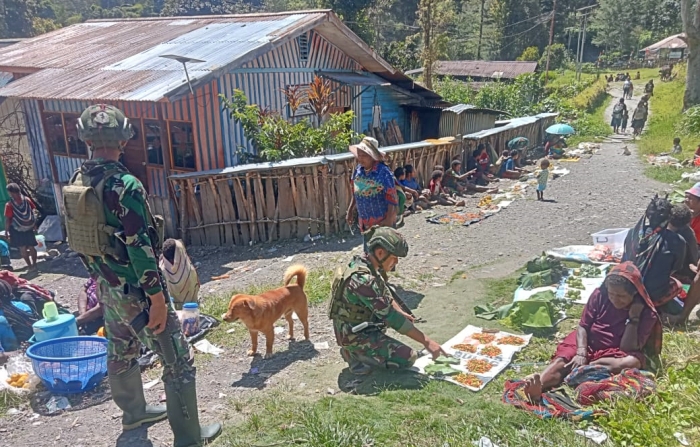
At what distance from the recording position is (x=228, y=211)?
947 cm

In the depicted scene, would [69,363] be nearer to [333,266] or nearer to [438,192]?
[333,266]

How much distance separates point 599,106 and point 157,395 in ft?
95.4

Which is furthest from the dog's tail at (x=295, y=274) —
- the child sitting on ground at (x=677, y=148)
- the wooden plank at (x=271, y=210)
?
Result: the child sitting on ground at (x=677, y=148)

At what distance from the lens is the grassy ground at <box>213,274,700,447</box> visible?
125 inches

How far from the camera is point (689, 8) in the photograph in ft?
63.7

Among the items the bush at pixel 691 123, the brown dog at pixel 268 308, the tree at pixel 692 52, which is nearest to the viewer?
the brown dog at pixel 268 308

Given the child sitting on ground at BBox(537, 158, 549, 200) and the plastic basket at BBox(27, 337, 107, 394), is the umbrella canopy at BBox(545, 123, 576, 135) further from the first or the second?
the plastic basket at BBox(27, 337, 107, 394)

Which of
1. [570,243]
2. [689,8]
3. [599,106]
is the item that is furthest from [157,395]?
[599,106]

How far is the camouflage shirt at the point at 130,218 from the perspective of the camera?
3.20 metres

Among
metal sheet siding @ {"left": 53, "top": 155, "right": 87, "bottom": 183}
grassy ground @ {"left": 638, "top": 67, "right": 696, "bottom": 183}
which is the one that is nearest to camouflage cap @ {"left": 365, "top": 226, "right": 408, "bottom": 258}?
metal sheet siding @ {"left": 53, "top": 155, "right": 87, "bottom": 183}

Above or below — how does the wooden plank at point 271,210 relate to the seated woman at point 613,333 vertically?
below

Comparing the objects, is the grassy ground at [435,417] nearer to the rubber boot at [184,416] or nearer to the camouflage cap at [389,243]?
the rubber boot at [184,416]

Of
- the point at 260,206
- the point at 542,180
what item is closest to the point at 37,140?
the point at 260,206

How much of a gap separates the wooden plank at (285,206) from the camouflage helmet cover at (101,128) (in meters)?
5.89
